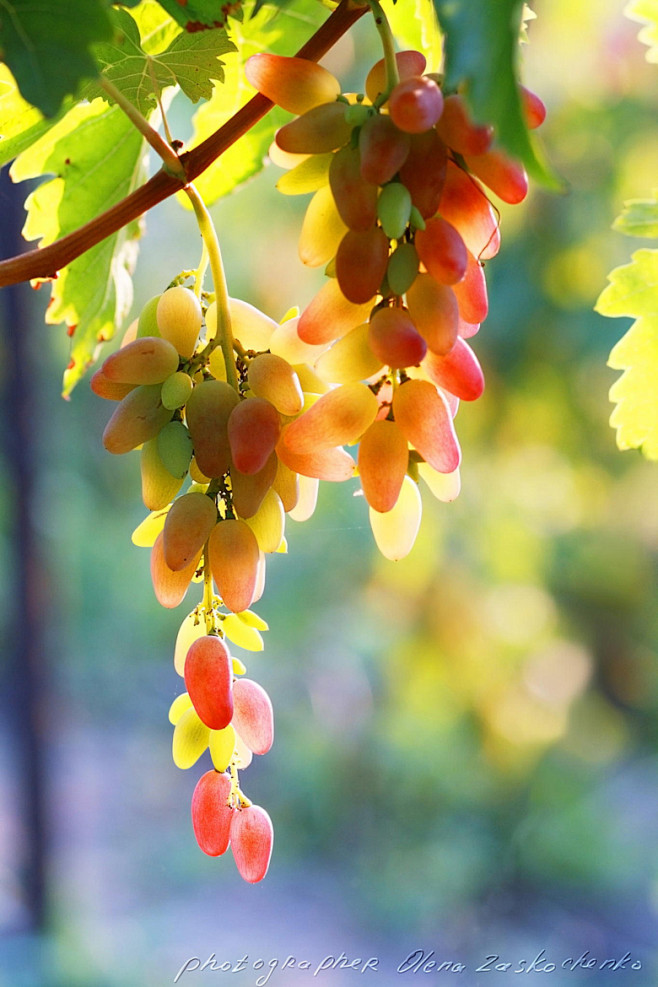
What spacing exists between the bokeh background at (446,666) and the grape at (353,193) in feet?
7.81

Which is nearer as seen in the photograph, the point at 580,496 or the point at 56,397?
the point at 580,496

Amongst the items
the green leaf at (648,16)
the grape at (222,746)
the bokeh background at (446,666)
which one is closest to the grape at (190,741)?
the grape at (222,746)

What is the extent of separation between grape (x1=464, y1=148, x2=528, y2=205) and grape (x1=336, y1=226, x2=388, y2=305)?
1.1 inches

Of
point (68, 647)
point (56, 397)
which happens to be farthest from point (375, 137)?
point (56, 397)

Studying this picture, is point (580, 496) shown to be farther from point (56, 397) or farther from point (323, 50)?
point (323, 50)

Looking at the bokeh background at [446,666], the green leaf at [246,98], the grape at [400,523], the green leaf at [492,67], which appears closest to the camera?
the green leaf at [492,67]

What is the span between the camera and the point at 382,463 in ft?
0.80

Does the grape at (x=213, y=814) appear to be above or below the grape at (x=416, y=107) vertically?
below

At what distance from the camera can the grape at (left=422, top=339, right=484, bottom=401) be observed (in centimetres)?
24

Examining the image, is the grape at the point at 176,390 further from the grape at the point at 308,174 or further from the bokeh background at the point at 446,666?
the bokeh background at the point at 446,666

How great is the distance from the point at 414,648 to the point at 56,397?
5.29ft

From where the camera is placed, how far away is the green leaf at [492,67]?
17 cm

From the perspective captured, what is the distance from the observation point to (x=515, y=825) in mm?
2949

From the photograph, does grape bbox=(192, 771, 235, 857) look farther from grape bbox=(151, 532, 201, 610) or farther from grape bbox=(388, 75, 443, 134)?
grape bbox=(388, 75, 443, 134)
